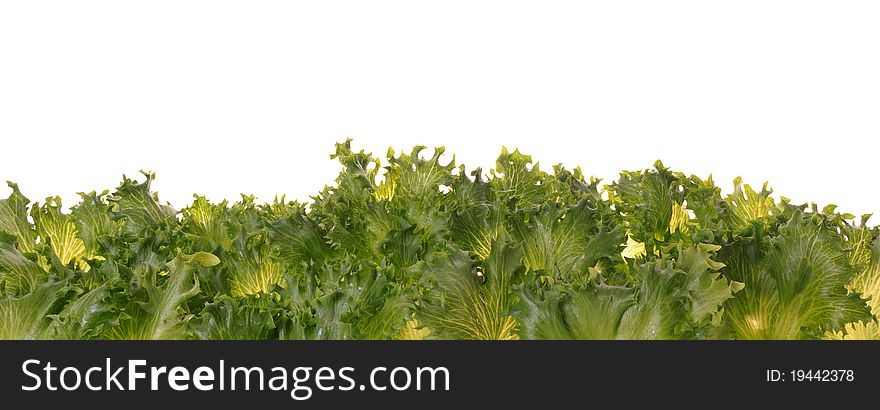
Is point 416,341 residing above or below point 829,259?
below

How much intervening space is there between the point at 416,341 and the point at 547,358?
0.39 metres

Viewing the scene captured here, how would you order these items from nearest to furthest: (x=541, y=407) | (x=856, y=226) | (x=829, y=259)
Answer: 1. (x=541, y=407)
2. (x=829, y=259)
3. (x=856, y=226)

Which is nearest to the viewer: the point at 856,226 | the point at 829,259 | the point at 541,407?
the point at 541,407

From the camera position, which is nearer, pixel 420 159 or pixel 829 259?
pixel 829 259

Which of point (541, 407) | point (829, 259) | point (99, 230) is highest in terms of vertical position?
point (99, 230)

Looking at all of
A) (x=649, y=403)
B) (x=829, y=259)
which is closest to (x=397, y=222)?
(x=649, y=403)

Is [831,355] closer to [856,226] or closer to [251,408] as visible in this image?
[856,226]

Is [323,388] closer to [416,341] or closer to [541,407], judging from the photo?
[416,341]

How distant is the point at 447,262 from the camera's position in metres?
3.79

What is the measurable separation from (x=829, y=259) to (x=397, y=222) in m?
1.46

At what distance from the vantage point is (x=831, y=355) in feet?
11.9

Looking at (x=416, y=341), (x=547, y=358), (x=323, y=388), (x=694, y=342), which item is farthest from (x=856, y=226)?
(x=323, y=388)

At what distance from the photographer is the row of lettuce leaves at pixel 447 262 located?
377 cm

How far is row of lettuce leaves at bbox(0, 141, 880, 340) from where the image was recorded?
3.77 meters
